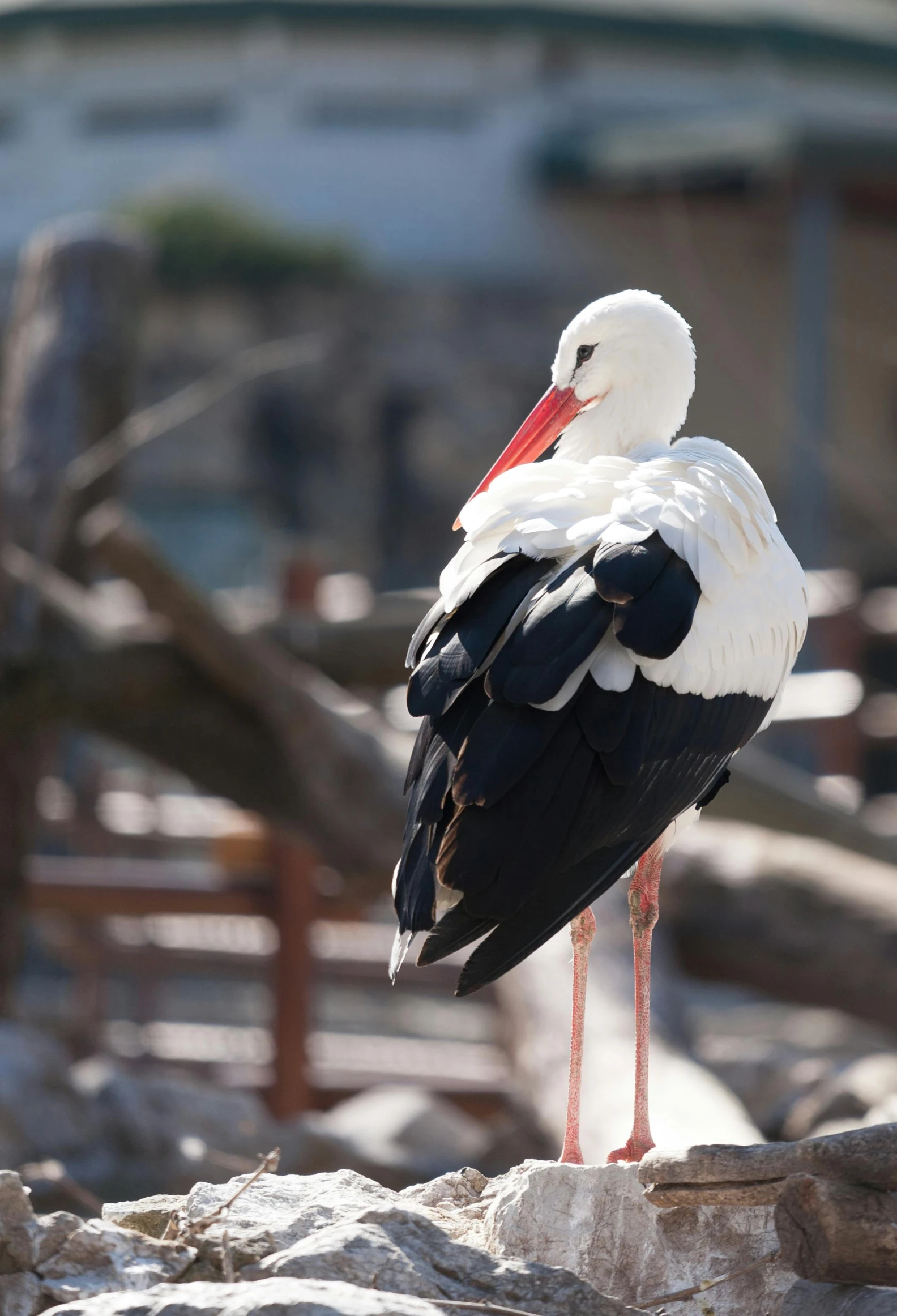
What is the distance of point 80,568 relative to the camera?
6562 mm

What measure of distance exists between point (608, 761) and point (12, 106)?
58.3ft

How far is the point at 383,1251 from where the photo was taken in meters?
2.26

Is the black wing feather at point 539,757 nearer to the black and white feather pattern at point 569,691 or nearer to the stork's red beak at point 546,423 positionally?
the black and white feather pattern at point 569,691

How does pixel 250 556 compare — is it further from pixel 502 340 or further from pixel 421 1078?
pixel 421 1078

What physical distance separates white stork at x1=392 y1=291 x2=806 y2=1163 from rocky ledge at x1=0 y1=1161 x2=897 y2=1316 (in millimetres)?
263

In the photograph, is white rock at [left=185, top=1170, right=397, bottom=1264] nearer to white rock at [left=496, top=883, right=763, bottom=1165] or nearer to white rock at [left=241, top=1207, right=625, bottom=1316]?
white rock at [left=241, top=1207, right=625, bottom=1316]

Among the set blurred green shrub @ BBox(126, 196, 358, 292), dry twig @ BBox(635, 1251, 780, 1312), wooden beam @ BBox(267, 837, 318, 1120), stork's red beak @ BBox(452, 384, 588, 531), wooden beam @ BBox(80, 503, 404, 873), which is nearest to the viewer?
dry twig @ BBox(635, 1251, 780, 1312)

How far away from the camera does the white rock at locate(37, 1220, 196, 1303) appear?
222cm

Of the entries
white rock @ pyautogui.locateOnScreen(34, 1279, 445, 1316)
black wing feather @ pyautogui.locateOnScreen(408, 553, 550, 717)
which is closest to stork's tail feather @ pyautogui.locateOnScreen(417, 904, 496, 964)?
black wing feather @ pyautogui.locateOnScreen(408, 553, 550, 717)

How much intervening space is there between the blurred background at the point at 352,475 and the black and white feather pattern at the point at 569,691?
4.26ft

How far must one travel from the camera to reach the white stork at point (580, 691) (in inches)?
103

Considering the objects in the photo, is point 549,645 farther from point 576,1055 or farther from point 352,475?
point 352,475

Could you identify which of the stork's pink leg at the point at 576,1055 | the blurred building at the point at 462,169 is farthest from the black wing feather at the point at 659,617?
the blurred building at the point at 462,169

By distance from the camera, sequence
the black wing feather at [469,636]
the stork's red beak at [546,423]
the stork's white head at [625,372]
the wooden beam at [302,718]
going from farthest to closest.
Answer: the wooden beam at [302,718] → the stork's red beak at [546,423] → the stork's white head at [625,372] → the black wing feather at [469,636]
